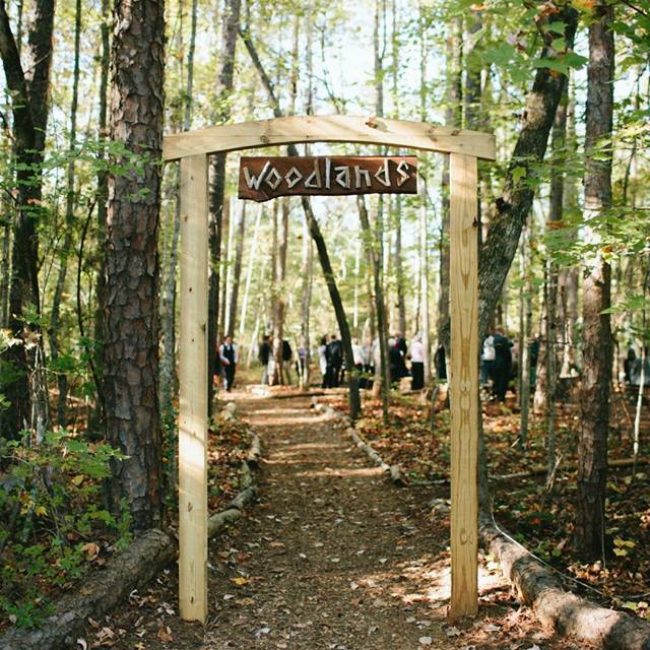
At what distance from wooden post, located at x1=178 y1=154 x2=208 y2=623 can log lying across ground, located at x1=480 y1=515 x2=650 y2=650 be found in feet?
7.71

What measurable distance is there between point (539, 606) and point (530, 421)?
395 inches

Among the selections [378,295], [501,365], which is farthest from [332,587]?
[501,365]

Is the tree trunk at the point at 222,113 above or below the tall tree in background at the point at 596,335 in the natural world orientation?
above

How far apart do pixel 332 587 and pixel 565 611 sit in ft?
7.02

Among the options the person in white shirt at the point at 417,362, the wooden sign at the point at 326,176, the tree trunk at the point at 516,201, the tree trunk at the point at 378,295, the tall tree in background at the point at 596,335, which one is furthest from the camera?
the person in white shirt at the point at 417,362

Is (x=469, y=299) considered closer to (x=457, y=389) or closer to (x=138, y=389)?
(x=457, y=389)

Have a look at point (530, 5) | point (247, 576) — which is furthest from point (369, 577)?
point (530, 5)

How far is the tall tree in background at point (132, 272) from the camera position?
5379 mm

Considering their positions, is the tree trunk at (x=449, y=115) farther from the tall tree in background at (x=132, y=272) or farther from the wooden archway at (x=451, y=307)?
the tall tree in background at (x=132, y=272)

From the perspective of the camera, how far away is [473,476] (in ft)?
15.6

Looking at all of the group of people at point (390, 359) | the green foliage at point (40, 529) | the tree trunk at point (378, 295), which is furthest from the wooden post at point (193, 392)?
the group of people at point (390, 359)

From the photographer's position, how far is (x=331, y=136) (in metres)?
4.71

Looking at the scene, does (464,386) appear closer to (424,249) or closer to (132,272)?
(132,272)

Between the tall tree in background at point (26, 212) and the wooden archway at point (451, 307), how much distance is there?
1.20 m
